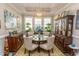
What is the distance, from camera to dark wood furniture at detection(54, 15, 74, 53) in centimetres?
310

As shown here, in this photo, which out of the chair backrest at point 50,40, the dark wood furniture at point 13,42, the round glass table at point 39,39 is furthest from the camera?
the round glass table at point 39,39

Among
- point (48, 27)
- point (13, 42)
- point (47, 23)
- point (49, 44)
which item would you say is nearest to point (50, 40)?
point (49, 44)

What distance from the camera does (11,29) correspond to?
3428mm

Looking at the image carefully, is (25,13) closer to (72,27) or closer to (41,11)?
(41,11)

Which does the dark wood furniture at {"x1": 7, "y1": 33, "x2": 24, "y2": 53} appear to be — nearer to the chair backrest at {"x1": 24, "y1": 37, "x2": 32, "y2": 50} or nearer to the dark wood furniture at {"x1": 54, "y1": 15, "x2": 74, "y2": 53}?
the chair backrest at {"x1": 24, "y1": 37, "x2": 32, "y2": 50}

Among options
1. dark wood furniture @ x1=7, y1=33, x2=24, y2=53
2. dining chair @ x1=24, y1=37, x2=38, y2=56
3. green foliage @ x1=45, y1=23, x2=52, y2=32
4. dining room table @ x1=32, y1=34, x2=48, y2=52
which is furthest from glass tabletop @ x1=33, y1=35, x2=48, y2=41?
dark wood furniture @ x1=7, y1=33, x2=24, y2=53

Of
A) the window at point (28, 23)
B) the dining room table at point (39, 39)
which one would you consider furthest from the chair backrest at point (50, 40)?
the window at point (28, 23)

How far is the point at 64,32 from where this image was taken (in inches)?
133

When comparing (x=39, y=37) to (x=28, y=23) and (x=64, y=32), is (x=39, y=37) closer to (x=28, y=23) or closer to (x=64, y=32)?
(x=28, y=23)

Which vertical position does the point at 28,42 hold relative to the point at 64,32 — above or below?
below

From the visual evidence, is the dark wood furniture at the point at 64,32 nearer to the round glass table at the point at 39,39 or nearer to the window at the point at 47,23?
the window at the point at 47,23

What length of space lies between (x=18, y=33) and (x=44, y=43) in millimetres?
1027

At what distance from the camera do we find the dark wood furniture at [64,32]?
3.10 metres

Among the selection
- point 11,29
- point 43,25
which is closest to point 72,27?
point 43,25
